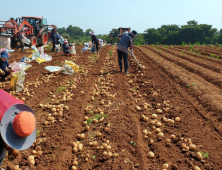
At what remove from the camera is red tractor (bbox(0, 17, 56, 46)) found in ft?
49.2

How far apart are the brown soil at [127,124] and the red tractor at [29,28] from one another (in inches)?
389

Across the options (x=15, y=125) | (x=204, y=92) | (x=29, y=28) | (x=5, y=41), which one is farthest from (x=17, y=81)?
(x=29, y=28)

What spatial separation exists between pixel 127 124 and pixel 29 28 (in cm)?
1614

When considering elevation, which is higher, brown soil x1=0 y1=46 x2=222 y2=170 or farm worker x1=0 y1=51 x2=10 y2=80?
farm worker x1=0 y1=51 x2=10 y2=80

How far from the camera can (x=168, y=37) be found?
2035 inches

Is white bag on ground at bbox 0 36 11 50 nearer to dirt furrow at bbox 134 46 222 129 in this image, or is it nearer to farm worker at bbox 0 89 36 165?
dirt furrow at bbox 134 46 222 129

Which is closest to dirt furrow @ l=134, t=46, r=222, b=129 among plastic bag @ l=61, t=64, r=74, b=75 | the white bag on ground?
plastic bag @ l=61, t=64, r=74, b=75

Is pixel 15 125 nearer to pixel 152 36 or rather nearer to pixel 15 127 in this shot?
pixel 15 127

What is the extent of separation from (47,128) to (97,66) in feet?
20.5

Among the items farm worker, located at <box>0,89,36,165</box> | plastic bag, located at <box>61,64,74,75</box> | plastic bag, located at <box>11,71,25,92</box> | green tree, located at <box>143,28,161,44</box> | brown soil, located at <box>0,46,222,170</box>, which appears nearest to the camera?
farm worker, located at <box>0,89,36,165</box>

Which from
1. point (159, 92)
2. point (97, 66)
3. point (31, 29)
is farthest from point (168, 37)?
point (159, 92)

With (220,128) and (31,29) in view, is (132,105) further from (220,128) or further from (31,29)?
(31,29)

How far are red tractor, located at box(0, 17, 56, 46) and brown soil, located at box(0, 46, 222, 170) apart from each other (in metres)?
9.88

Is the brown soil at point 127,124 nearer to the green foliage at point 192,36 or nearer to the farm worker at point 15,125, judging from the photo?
the farm worker at point 15,125
